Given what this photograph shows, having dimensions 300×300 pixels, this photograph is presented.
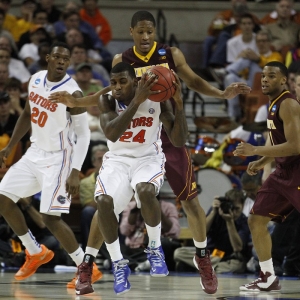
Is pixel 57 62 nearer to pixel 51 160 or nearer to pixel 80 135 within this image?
pixel 80 135

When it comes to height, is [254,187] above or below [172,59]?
below

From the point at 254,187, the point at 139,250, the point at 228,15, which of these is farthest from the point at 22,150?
the point at 228,15

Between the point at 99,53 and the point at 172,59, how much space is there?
23.2ft

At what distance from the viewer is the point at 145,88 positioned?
6.21 meters

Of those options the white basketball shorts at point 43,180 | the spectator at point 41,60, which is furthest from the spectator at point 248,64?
the white basketball shorts at point 43,180

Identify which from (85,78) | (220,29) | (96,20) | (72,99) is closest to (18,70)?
(85,78)

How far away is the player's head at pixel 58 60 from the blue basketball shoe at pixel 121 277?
2.08m

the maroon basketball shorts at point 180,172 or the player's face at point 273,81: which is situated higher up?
the player's face at point 273,81

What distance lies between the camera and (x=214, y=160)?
36.1ft

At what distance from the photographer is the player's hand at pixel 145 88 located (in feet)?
20.4

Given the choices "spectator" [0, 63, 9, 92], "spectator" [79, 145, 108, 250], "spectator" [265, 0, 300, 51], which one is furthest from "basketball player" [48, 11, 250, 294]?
"spectator" [265, 0, 300, 51]

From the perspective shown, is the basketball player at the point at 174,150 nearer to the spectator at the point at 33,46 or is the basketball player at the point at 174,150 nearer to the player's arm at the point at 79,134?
the player's arm at the point at 79,134

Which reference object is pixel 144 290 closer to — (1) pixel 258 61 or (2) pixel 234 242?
(2) pixel 234 242

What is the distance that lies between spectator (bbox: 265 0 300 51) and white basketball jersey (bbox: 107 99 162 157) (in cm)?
748
